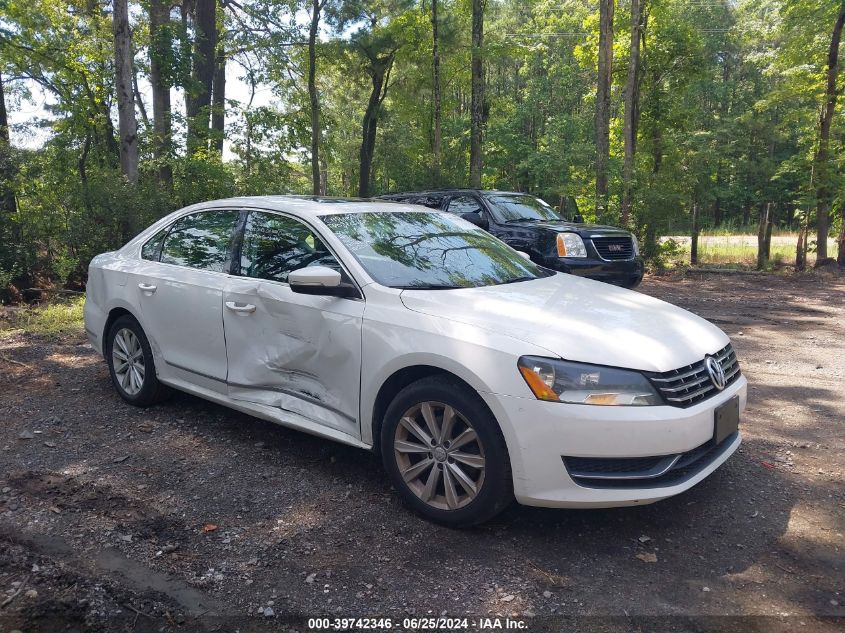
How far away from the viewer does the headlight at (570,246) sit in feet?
30.1

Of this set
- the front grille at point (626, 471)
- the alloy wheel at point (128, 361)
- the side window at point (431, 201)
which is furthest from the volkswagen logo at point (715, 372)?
the side window at point (431, 201)

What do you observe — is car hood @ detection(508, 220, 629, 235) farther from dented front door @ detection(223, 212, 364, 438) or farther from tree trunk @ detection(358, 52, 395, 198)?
tree trunk @ detection(358, 52, 395, 198)

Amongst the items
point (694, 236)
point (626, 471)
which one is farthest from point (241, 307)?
point (694, 236)

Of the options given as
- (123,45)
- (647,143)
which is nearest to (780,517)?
(123,45)

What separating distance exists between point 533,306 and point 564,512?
1.13 m

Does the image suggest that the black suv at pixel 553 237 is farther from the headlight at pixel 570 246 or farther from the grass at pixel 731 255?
the grass at pixel 731 255

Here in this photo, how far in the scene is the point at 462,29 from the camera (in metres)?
22.6

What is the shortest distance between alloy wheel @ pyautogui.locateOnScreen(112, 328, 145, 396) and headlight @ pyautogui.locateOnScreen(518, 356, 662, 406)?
11.1ft

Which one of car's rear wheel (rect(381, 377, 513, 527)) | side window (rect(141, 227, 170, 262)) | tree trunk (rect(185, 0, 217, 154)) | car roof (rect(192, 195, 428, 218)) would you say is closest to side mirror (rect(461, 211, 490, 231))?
car roof (rect(192, 195, 428, 218))

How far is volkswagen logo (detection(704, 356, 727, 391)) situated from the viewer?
3.32 metres

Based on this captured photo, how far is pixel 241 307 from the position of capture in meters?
4.18

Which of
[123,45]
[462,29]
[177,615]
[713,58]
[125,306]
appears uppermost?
[713,58]

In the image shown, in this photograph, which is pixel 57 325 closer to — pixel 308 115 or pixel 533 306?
pixel 533 306

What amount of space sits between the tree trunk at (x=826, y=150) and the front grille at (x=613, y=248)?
9.23 m
